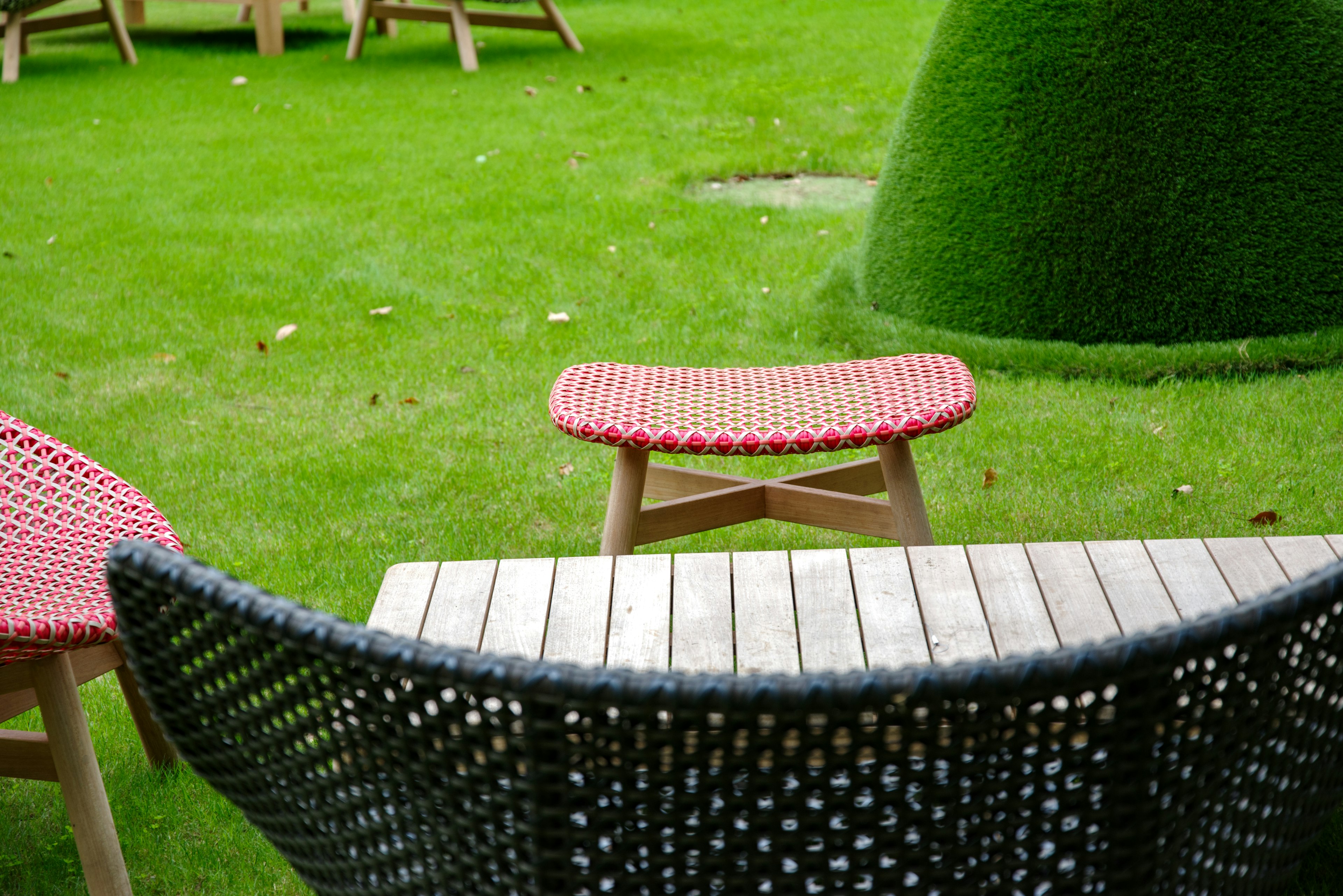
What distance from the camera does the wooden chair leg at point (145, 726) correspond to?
2305 mm

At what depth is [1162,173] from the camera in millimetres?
4133

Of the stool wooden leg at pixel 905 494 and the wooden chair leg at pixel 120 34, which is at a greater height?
the stool wooden leg at pixel 905 494

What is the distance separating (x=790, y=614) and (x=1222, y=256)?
304 centimetres

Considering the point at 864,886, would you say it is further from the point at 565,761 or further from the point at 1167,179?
the point at 1167,179

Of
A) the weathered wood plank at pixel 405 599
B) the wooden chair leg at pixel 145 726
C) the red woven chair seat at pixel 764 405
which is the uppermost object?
the weathered wood plank at pixel 405 599

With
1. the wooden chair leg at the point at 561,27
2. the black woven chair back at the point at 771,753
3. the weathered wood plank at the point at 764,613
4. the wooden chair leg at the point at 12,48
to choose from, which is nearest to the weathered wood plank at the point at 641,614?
the weathered wood plank at the point at 764,613

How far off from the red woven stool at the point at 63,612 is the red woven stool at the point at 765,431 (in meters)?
0.84

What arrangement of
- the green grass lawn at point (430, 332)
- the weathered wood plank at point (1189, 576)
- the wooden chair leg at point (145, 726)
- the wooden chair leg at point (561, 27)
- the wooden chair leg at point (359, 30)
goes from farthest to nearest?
the wooden chair leg at point (561, 27), the wooden chair leg at point (359, 30), the green grass lawn at point (430, 332), the wooden chair leg at point (145, 726), the weathered wood plank at point (1189, 576)

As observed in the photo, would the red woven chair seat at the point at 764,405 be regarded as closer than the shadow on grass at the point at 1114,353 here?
Yes

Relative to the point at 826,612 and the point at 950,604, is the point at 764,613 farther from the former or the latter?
the point at 950,604

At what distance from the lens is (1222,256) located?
4.13 meters

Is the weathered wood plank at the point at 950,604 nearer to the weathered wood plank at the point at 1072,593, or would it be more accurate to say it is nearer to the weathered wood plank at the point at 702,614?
the weathered wood plank at the point at 1072,593

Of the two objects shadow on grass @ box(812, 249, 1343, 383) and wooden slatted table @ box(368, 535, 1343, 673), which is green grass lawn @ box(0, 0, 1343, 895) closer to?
shadow on grass @ box(812, 249, 1343, 383)

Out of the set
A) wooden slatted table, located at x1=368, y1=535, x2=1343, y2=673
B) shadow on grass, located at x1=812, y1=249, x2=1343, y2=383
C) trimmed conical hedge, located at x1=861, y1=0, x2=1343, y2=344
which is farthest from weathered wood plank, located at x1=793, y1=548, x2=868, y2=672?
trimmed conical hedge, located at x1=861, y1=0, x2=1343, y2=344
